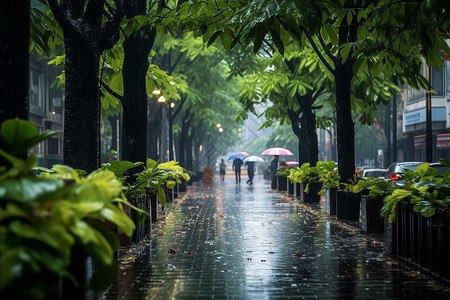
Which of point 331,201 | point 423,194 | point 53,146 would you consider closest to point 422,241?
point 423,194

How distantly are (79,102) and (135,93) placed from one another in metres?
3.76

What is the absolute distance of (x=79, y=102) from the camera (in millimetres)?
8805

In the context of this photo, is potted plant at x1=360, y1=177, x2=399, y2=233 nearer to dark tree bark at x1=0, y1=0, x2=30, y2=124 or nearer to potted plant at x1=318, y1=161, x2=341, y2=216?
potted plant at x1=318, y1=161, x2=341, y2=216

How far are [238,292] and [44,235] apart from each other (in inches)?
145

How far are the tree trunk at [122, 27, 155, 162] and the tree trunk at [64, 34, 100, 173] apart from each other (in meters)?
3.61

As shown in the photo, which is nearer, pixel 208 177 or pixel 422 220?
pixel 422 220

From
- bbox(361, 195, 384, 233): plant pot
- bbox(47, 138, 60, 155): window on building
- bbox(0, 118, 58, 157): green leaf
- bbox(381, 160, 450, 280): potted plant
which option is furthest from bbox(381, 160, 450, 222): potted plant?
bbox(47, 138, 60, 155): window on building

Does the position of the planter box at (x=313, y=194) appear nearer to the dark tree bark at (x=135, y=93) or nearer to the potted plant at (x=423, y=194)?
Answer: the dark tree bark at (x=135, y=93)

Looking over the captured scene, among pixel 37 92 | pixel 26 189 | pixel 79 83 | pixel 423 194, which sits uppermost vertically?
pixel 37 92

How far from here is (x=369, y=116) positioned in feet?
59.4

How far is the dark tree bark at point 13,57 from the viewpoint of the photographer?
14.6 ft

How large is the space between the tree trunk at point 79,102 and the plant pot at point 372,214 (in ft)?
17.7

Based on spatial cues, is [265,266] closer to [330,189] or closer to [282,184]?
[330,189]

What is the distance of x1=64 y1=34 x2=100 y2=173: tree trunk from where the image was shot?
8805 mm
